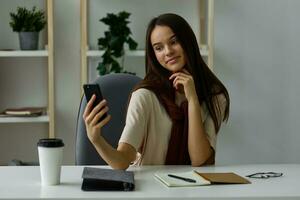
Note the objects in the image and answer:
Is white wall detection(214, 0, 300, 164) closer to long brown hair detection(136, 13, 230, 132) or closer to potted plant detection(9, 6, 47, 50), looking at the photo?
potted plant detection(9, 6, 47, 50)

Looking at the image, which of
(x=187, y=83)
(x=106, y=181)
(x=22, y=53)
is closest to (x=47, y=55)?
(x=22, y=53)

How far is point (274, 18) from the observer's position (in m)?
3.40

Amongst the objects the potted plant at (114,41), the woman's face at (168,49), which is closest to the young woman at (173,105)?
the woman's face at (168,49)

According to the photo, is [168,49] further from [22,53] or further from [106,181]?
[22,53]

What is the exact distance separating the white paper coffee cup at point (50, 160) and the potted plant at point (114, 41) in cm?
159

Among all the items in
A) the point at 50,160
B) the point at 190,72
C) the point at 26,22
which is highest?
the point at 26,22

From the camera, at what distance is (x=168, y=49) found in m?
1.96

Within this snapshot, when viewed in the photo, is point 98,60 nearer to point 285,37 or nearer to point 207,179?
point 285,37

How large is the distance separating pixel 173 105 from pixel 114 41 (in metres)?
1.18

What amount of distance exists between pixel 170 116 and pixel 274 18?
1.71 meters

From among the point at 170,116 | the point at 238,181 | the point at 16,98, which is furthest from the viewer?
the point at 16,98

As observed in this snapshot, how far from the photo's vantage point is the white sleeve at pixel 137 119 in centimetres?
187

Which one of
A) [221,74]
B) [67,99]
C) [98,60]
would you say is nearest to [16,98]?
[67,99]

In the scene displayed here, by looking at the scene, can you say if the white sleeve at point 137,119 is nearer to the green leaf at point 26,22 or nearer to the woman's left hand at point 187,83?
the woman's left hand at point 187,83
